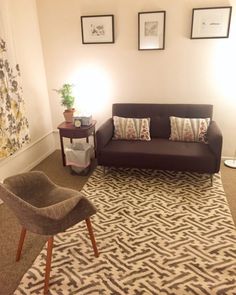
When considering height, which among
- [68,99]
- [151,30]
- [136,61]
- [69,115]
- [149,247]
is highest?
[151,30]

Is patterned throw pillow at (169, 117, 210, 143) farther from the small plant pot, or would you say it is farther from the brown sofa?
the small plant pot

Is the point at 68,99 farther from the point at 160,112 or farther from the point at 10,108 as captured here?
the point at 160,112

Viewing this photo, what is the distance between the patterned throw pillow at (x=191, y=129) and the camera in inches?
118

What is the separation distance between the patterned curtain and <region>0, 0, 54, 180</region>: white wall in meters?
0.22

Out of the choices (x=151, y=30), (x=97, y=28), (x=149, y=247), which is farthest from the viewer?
(x=97, y=28)

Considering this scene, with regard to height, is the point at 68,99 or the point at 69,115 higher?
the point at 68,99

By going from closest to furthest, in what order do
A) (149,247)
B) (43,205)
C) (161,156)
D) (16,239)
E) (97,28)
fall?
(43,205)
(149,247)
(16,239)
(161,156)
(97,28)

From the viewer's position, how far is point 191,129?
9.87 feet

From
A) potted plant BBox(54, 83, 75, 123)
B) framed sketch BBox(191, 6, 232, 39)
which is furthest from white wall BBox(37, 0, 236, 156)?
potted plant BBox(54, 83, 75, 123)

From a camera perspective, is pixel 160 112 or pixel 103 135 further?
pixel 160 112

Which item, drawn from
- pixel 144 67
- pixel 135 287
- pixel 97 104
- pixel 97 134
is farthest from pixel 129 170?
pixel 135 287

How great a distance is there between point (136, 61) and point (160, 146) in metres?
1.19

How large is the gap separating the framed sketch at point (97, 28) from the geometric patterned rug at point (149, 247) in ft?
6.13

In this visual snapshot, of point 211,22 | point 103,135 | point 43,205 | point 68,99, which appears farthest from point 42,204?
point 211,22
